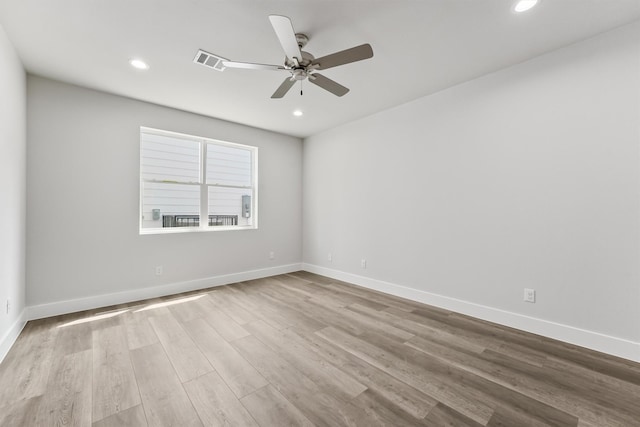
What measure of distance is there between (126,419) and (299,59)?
2.65m

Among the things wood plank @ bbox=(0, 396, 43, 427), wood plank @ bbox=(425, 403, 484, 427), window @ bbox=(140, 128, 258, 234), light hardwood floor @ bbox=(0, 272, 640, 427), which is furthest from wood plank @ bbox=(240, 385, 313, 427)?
window @ bbox=(140, 128, 258, 234)

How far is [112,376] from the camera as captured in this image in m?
1.91

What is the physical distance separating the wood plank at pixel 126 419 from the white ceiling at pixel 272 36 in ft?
8.91

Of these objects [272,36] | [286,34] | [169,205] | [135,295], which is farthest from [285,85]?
[135,295]

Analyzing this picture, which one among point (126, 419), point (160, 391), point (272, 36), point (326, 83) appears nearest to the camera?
point (126, 419)

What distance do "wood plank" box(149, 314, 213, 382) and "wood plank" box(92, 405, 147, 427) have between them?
33 centimetres

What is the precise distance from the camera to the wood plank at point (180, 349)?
198 centimetres

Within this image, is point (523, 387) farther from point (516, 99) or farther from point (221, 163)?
point (221, 163)

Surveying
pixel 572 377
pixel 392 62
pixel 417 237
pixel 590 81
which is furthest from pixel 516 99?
pixel 572 377

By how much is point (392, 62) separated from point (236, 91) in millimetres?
1864

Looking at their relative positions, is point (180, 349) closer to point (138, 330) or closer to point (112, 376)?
point (112, 376)

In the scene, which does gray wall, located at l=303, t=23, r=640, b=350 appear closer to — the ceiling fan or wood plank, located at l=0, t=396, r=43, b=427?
the ceiling fan

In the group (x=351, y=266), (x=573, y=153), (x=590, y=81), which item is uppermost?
(x=590, y=81)

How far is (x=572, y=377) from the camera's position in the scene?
1894 mm
